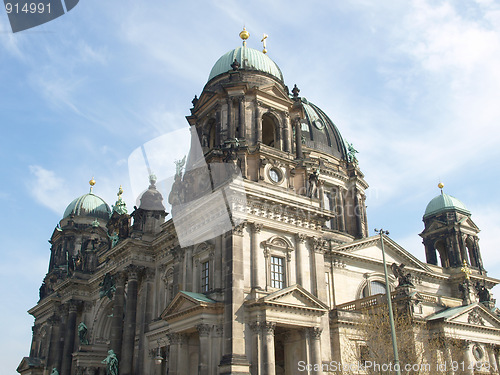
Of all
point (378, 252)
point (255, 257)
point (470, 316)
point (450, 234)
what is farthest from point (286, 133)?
point (450, 234)

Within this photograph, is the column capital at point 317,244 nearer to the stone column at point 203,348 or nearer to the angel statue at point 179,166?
the stone column at point 203,348

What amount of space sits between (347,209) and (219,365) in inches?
1217

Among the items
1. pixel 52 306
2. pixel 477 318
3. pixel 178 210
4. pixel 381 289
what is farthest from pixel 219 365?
pixel 52 306

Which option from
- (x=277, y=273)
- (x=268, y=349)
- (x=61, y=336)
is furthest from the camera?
(x=61, y=336)

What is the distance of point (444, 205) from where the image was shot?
57.6 meters

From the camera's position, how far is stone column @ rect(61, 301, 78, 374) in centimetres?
5128

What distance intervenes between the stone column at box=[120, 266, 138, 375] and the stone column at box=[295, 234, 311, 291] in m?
15.3

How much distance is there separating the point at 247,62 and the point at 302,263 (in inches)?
646

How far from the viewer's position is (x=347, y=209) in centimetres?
5662

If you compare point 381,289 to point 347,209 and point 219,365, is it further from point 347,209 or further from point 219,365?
point 219,365

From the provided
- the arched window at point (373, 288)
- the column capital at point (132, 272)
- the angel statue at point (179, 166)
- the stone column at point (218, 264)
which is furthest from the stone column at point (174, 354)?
the arched window at point (373, 288)

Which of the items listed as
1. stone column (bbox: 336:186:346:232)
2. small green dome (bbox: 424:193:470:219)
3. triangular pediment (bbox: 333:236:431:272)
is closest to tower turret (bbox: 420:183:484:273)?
small green dome (bbox: 424:193:470:219)

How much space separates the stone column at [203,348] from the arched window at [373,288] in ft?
55.8

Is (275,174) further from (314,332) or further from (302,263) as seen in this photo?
(314,332)
